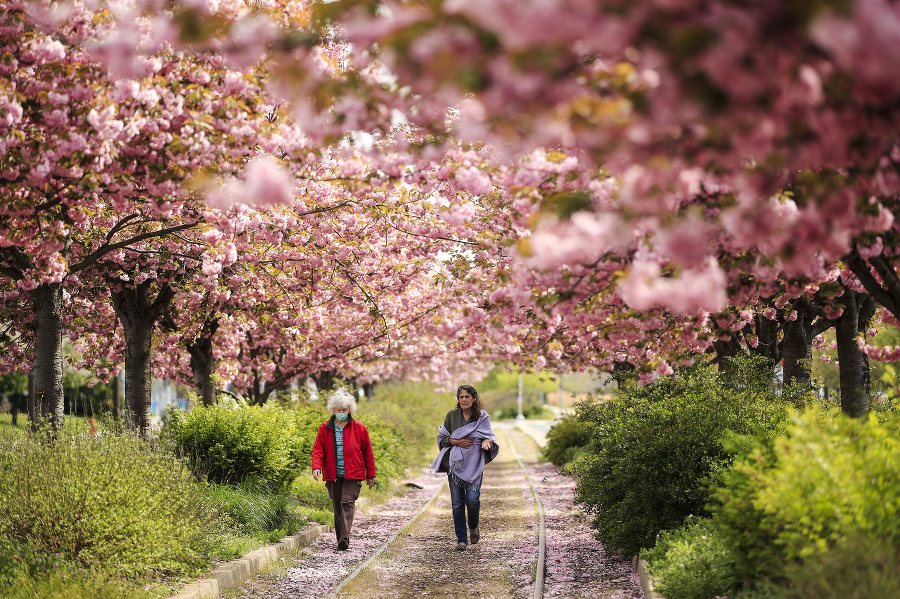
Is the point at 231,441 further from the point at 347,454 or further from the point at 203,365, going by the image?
the point at 203,365

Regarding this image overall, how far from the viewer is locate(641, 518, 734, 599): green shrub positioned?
5.77 meters

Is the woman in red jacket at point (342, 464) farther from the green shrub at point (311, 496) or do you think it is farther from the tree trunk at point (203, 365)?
the tree trunk at point (203, 365)

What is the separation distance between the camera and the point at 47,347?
9.37m

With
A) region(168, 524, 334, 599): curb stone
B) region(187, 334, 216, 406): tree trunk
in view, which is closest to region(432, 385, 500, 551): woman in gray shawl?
region(168, 524, 334, 599): curb stone

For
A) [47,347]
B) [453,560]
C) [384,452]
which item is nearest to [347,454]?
[453,560]

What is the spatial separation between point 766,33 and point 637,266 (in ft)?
5.80

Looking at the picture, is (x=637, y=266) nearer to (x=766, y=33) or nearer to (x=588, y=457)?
(x=766, y=33)

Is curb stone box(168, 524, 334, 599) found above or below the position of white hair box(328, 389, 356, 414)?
below

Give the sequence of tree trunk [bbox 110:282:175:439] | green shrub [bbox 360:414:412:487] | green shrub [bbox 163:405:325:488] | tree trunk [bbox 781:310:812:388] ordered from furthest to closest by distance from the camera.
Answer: green shrub [bbox 360:414:412:487] < tree trunk [bbox 110:282:175:439] < tree trunk [bbox 781:310:812:388] < green shrub [bbox 163:405:325:488]

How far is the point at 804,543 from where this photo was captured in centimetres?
461

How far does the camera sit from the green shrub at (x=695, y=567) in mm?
5770

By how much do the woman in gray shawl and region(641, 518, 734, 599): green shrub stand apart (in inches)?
133

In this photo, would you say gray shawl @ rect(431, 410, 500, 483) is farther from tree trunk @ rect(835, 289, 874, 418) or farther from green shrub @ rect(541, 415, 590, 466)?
green shrub @ rect(541, 415, 590, 466)

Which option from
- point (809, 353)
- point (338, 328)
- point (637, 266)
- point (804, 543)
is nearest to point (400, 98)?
point (637, 266)
